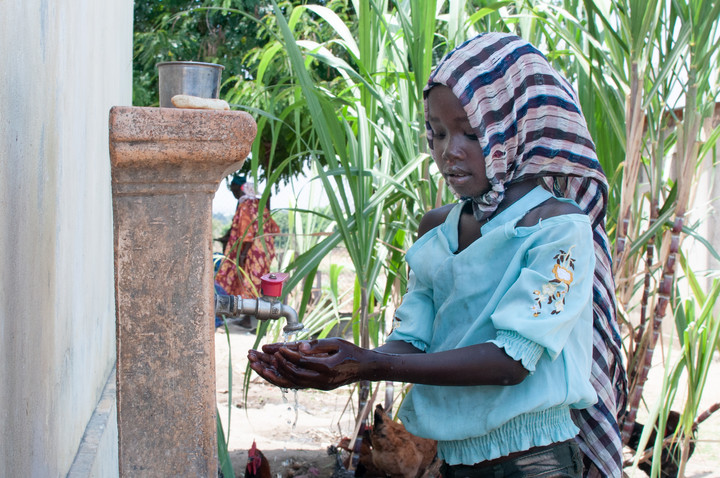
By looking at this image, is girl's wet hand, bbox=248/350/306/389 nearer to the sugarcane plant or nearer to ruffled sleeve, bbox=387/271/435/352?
ruffled sleeve, bbox=387/271/435/352

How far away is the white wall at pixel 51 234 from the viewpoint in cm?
107

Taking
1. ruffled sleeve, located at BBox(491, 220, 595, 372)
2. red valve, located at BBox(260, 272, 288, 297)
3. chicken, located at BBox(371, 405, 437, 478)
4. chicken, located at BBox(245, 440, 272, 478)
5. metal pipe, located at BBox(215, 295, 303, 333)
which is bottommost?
chicken, located at BBox(245, 440, 272, 478)

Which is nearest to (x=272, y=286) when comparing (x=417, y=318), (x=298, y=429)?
(x=417, y=318)

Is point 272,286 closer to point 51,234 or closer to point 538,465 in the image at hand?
point 51,234

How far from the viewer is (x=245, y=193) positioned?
6.71 metres

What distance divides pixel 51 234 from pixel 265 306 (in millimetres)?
437

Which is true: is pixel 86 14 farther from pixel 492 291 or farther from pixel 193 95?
pixel 492 291

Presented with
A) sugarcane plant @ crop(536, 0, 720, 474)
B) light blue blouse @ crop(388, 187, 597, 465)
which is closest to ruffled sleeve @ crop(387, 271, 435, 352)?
light blue blouse @ crop(388, 187, 597, 465)

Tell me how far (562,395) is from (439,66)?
1.98ft

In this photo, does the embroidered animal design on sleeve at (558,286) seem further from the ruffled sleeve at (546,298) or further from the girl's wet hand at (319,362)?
the girl's wet hand at (319,362)

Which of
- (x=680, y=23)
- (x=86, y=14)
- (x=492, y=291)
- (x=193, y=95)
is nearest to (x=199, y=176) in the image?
(x=193, y=95)

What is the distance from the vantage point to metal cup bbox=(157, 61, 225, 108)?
114 cm

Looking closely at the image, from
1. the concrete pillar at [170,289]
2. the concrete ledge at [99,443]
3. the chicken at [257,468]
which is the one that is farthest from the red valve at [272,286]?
the chicken at [257,468]

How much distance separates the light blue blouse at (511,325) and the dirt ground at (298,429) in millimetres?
1374
